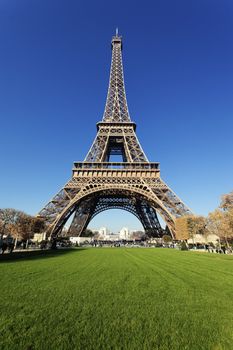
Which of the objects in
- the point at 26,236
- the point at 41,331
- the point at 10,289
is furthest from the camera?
the point at 26,236

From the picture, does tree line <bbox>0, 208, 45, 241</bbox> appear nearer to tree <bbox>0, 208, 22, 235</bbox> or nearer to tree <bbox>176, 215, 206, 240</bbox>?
tree <bbox>0, 208, 22, 235</bbox>

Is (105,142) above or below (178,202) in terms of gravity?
above

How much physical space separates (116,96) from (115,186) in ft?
82.2

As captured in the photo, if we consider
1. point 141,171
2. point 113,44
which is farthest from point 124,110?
point 113,44

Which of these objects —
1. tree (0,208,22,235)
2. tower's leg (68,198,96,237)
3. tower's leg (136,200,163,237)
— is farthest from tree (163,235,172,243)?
tree (0,208,22,235)

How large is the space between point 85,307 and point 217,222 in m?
42.5

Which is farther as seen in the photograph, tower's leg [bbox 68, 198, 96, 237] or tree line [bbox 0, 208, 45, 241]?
tower's leg [bbox 68, 198, 96, 237]

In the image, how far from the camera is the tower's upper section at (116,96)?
53.4 m

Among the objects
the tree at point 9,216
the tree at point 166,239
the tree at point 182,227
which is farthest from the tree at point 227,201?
the tree at point 9,216

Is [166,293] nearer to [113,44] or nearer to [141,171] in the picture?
[141,171]

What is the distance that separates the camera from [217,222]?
4297cm

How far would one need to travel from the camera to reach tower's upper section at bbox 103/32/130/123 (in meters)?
53.4

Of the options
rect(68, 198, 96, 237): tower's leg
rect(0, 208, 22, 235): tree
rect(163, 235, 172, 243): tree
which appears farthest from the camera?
rect(163, 235, 172, 243): tree

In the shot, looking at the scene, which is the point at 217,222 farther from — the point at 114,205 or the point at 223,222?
the point at 114,205
